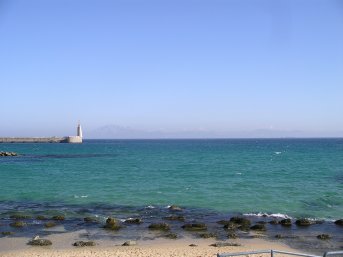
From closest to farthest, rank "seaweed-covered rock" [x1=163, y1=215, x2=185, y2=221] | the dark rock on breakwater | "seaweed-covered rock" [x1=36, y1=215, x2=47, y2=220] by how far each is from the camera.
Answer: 1. the dark rock on breakwater
2. "seaweed-covered rock" [x1=163, y1=215, x2=185, y2=221]
3. "seaweed-covered rock" [x1=36, y1=215, x2=47, y2=220]

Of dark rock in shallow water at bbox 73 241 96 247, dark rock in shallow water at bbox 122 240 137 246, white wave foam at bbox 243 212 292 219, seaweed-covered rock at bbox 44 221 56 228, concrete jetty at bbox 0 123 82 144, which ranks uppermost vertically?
concrete jetty at bbox 0 123 82 144

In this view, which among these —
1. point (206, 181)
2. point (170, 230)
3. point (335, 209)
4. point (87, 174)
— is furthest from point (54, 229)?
point (87, 174)

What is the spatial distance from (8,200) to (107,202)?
8.23 meters

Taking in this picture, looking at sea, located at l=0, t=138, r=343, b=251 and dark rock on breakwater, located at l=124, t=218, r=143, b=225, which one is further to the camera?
sea, located at l=0, t=138, r=343, b=251

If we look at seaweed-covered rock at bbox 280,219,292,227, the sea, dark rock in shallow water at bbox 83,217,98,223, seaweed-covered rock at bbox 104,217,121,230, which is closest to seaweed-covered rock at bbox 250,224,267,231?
seaweed-covered rock at bbox 280,219,292,227

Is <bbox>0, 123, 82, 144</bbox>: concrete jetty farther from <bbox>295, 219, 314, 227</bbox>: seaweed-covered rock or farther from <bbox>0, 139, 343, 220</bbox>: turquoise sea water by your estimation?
<bbox>295, 219, 314, 227</bbox>: seaweed-covered rock

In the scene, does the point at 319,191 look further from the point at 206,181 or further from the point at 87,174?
the point at 87,174

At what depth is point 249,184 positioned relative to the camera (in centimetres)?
4169

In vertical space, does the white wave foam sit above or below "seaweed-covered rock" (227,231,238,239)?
below

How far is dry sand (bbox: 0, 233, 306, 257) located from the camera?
17.6 metres

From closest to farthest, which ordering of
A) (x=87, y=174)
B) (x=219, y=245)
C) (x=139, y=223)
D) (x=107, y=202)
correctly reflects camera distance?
(x=219, y=245)
(x=139, y=223)
(x=107, y=202)
(x=87, y=174)

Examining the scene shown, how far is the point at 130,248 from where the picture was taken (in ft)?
61.3

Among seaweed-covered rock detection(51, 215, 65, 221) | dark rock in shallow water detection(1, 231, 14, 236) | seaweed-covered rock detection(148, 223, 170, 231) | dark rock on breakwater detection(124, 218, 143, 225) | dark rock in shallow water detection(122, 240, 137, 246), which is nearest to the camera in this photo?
dark rock in shallow water detection(122, 240, 137, 246)

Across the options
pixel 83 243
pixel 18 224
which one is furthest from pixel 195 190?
pixel 83 243
